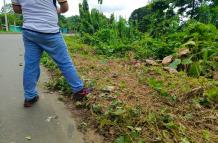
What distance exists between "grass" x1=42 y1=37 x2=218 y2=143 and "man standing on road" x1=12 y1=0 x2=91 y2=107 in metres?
0.45

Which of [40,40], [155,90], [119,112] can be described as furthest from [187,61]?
[40,40]

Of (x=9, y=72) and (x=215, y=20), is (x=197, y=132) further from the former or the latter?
(x=215, y=20)

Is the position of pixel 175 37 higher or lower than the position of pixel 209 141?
higher

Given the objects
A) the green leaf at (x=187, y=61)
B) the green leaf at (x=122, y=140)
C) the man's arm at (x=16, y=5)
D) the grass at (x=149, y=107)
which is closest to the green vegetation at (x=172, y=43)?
the green leaf at (x=187, y=61)

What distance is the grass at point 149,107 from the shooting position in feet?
10.2

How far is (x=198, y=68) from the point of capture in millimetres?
5496

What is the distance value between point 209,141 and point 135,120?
74 cm

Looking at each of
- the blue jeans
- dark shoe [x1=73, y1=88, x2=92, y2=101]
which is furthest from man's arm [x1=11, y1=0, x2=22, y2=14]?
dark shoe [x1=73, y1=88, x2=92, y2=101]

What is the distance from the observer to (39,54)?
13.6 ft

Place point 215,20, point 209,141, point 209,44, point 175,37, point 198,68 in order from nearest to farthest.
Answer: point 209,141
point 198,68
point 209,44
point 175,37
point 215,20

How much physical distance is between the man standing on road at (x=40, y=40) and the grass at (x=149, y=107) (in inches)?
17.9

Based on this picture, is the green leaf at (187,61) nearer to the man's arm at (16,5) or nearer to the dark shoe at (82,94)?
the dark shoe at (82,94)

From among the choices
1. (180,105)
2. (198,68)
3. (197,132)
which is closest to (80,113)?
(180,105)

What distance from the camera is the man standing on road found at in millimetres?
3943
